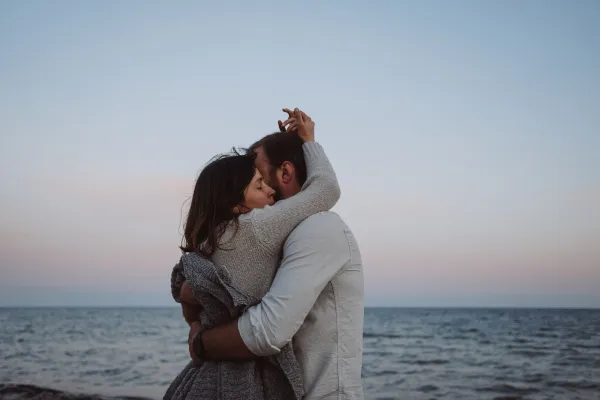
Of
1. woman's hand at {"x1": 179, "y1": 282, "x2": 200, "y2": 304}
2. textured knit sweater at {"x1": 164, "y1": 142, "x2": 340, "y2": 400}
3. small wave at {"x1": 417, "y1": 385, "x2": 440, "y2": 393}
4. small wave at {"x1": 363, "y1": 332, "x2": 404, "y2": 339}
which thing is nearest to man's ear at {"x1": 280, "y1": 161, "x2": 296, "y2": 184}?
textured knit sweater at {"x1": 164, "y1": 142, "x2": 340, "y2": 400}

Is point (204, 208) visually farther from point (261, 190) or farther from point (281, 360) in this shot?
point (281, 360)

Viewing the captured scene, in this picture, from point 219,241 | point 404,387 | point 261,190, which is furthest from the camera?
point 404,387

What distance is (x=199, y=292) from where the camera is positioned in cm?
224

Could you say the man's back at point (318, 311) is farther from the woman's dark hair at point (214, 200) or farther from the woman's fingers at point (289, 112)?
the woman's fingers at point (289, 112)

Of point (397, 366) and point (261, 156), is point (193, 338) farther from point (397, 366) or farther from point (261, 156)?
point (397, 366)

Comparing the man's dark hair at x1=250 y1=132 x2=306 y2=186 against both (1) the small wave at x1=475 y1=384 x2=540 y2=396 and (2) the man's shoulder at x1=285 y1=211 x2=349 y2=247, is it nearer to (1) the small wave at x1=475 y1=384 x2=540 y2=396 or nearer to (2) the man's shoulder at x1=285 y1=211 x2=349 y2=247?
(2) the man's shoulder at x1=285 y1=211 x2=349 y2=247

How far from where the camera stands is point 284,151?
2.73 meters

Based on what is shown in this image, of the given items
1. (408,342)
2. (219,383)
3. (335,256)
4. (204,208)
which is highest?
(204,208)

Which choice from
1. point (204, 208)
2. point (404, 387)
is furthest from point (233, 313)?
point (404, 387)

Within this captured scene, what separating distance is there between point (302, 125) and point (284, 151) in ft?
0.52

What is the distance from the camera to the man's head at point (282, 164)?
106 inches

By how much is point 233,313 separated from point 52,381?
535 inches

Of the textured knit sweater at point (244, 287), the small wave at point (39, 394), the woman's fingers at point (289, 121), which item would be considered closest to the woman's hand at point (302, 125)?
the woman's fingers at point (289, 121)

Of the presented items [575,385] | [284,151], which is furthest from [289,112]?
[575,385]
